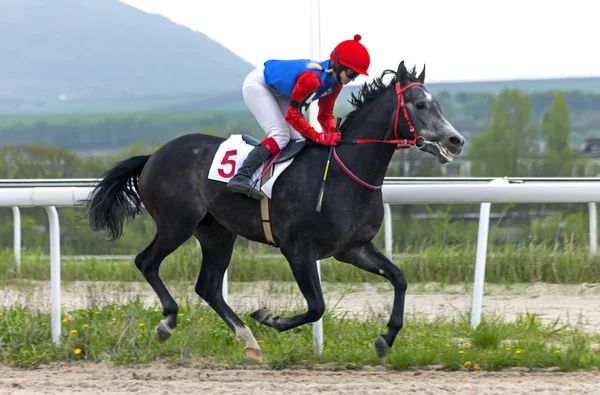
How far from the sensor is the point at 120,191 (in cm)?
557

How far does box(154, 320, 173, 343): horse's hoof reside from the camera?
16.7ft

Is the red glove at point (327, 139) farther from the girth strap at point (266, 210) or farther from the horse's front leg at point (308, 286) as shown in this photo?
the horse's front leg at point (308, 286)

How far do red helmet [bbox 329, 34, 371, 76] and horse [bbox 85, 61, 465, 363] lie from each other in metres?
0.21

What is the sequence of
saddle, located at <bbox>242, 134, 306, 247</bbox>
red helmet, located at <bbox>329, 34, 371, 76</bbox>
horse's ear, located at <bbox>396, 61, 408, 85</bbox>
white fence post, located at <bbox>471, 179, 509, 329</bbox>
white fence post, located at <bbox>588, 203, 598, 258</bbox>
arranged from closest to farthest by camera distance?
red helmet, located at <bbox>329, 34, 371, 76</bbox>
horse's ear, located at <bbox>396, 61, 408, 85</bbox>
saddle, located at <bbox>242, 134, 306, 247</bbox>
white fence post, located at <bbox>471, 179, 509, 329</bbox>
white fence post, located at <bbox>588, 203, 598, 258</bbox>

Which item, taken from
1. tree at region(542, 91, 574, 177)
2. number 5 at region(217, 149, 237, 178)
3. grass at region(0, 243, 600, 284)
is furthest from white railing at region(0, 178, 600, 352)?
tree at region(542, 91, 574, 177)

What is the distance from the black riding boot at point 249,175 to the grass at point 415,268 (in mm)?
2391

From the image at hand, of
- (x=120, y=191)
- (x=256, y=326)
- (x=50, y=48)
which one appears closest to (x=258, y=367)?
(x=256, y=326)

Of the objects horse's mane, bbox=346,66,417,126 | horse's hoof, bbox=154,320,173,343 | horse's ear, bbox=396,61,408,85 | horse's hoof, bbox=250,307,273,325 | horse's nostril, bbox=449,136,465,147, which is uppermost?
horse's ear, bbox=396,61,408,85

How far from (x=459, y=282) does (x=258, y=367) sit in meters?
2.89

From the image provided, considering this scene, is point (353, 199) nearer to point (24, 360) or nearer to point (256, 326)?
point (256, 326)

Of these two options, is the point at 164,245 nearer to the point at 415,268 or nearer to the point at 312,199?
the point at 312,199

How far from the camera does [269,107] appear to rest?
5.09 metres

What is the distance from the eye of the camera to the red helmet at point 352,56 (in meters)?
4.70

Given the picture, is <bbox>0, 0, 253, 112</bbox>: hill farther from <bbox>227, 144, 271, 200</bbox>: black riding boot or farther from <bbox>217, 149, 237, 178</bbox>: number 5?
<bbox>227, 144, 271, 200</bbox>: black riding boot
